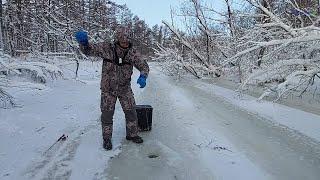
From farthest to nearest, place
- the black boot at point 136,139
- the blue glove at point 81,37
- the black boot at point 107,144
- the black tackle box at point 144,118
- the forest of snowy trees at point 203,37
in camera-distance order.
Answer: the forest of snowy trees at point 203,37
the black tackle box at point 144,118
the black boot at point 136,139
the black boot at point 107,144
the blue glove at point 81,37

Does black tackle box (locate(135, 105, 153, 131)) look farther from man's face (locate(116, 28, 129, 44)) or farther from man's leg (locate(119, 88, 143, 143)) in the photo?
man's face (locate(116, 28, 129, 44))

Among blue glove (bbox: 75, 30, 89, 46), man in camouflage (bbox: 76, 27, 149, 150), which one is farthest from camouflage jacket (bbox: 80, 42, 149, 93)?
blue glove (bbox: 75, 30, 89, 46)

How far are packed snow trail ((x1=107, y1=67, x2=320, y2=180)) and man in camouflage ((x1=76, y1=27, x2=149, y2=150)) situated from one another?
0.37 meters

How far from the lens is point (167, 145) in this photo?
647 centimetres

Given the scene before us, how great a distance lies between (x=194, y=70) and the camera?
24.5 meters

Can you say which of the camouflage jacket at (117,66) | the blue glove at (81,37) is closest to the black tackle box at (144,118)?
the camouflage jacket at (117,66)

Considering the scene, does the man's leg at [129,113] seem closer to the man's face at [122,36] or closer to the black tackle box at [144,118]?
the black tackle box at [144,118]

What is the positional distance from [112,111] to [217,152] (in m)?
1.72

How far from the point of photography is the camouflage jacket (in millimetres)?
6414

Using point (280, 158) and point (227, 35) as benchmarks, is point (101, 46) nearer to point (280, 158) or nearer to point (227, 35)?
point (280, 158)

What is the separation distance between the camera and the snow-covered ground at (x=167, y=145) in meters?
5.12

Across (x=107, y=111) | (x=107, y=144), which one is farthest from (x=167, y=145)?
(x=107, y=111)

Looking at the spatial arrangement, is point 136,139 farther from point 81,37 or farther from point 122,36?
point 81,37

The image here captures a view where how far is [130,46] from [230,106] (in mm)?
5627
